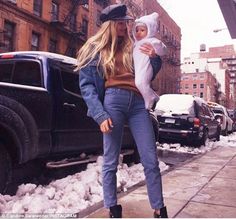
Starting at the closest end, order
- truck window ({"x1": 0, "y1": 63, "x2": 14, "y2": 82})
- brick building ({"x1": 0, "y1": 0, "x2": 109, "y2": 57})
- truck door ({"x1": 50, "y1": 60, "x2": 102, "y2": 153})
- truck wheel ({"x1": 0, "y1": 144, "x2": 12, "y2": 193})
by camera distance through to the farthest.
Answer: truck wheel ({"x1": 0, "y1": 144, "x2": 12, "y2": 193})
truck door ({"x1": 50, "y1": 60, "x2": 102, "y2": 153})
truck window ({"x1": 0, "y1": 63, "x2": 14, "y2": 82})
brick building ({"x1": 0, "y1": 0, "x2": 109, "y2": 57})

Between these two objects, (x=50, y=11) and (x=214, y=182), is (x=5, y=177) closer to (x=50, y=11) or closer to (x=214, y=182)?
(x=214, y=182)

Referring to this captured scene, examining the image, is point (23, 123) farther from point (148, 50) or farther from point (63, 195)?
point (148, 50)

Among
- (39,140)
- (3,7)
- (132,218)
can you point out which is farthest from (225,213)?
(3,7)

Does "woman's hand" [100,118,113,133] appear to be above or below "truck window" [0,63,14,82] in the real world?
below

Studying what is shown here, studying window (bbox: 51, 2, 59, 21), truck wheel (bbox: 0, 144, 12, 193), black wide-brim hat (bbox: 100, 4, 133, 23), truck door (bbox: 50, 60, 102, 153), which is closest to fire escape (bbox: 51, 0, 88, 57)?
window (bbox: 51, 2, 59, 21)

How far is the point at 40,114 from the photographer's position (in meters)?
5.18

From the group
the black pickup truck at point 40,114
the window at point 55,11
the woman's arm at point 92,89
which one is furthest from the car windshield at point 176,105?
the window at point 55,11

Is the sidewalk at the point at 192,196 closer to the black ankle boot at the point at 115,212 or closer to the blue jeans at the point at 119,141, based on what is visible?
the black ankle boot at the point at 115,212

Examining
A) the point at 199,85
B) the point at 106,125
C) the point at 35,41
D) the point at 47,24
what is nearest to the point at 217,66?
the point at 199,85

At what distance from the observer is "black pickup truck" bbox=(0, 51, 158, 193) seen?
473cm

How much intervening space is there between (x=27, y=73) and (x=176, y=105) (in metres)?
8.35

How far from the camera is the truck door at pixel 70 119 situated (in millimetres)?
5578

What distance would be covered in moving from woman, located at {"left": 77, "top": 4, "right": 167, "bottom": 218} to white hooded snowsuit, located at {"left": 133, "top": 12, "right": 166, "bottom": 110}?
0.18 feet

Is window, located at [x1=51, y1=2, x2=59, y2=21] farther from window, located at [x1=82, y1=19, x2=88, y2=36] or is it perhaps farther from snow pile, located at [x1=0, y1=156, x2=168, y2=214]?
snow pile, located at [x1=0, y1=156, x2=168, y2=214]
